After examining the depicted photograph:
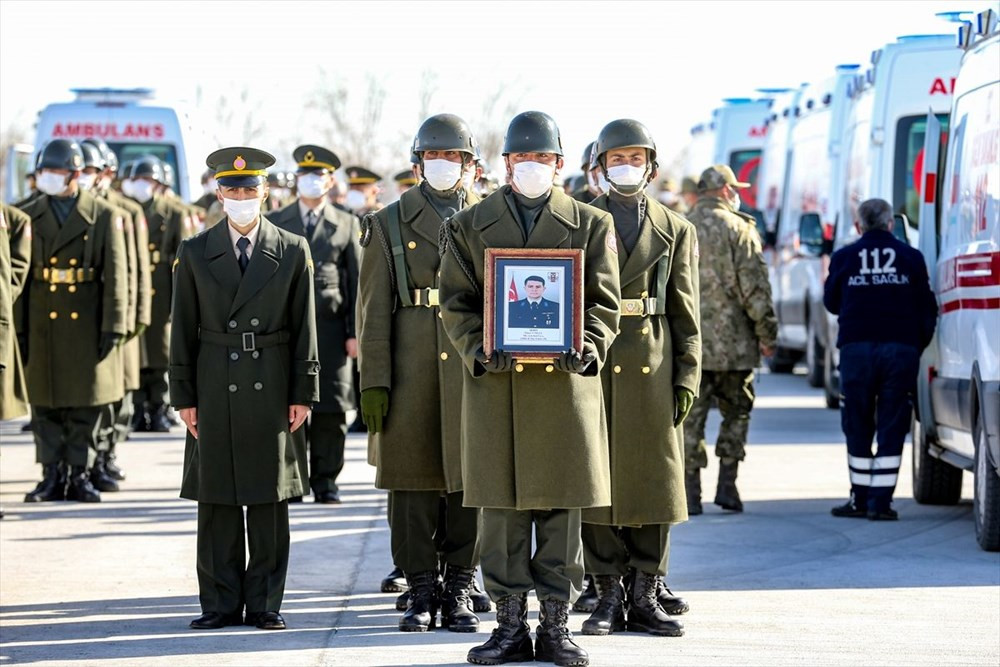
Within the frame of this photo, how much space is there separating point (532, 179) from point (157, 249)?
9917 mm

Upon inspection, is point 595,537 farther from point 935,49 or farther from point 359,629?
point 935,49

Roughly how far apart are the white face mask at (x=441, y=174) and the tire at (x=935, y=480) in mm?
5141

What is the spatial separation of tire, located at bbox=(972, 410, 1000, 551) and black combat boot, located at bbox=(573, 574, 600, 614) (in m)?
2.56

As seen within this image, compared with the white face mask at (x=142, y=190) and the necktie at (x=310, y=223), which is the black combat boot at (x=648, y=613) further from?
the white face mask at (x=142, y=190)

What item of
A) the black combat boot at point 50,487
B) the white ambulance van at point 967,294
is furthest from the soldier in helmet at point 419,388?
the black combat boot at point 50,487

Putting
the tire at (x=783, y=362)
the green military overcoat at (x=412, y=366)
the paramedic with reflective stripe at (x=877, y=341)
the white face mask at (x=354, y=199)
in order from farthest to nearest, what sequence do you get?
1. the tire at (x=783, y=362)
2. the white face mask at (x=354, y=199)
3. the paramedic with reflective stripe at (x=877, y=341)
4. the green military overcoat at (x=412, y=366)

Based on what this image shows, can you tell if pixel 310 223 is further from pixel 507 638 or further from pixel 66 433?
pixel 507 638

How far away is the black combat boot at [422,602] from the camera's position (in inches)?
340

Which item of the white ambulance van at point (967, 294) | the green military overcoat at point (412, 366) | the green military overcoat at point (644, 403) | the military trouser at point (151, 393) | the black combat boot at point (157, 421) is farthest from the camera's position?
the black combat boot at point (157, 421)

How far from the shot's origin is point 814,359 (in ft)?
74.2

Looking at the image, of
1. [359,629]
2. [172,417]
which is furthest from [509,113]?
[359,629]

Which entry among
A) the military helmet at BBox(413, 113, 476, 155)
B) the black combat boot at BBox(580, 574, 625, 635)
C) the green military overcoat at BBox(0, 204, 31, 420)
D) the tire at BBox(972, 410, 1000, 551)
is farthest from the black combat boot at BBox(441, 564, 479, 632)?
the green military overcoat at BBox(0, 204, 31, 420)

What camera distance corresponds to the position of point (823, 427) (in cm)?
1867

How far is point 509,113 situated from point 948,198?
52.3 meters
